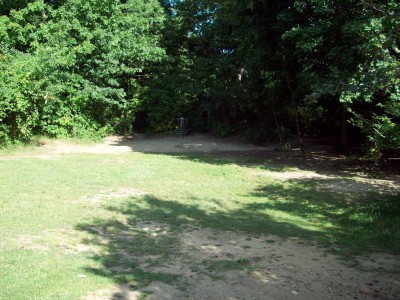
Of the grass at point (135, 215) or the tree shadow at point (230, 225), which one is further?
the tree shadow at point (230, 225)

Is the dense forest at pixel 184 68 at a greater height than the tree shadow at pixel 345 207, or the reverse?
the dense forest at pixel 184 68

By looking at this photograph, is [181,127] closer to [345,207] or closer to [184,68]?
[184,68]

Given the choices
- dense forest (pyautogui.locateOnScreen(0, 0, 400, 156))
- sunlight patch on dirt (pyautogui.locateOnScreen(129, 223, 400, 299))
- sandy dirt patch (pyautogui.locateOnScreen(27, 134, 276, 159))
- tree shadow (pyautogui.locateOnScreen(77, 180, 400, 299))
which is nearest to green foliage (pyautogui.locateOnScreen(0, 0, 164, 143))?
dense forest (pyautogui.locateOnScreen(0, 0, 400, 156))

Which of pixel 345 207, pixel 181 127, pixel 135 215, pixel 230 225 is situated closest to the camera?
pixel 230 225

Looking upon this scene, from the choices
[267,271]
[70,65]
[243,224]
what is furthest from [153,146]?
[267,271]

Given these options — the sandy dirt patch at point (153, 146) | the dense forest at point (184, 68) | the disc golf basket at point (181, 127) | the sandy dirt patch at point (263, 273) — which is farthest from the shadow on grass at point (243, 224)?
the disc golf basket at point (181, 127)

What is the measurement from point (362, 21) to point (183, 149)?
33.0ft

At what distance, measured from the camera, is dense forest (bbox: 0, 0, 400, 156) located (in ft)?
38.8

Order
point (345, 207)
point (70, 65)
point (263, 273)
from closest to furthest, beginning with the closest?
point (263, 273) → point (345, 207) → point (70, 65)

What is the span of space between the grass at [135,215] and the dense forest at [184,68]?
8.17 ft

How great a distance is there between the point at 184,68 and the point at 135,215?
51.3 ft

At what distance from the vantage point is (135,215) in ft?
24.2

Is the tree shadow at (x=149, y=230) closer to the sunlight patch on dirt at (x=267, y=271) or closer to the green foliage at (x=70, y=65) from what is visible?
the sunlight patch on dirt at (x=267, y=271)

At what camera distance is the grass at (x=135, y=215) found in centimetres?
459
